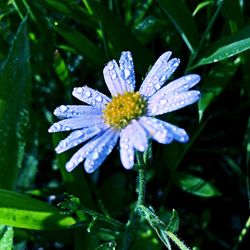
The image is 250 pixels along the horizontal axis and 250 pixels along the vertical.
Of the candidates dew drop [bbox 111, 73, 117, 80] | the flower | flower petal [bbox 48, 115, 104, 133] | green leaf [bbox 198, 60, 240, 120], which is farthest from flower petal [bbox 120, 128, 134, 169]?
green leaf [bbox 198, 60, 240, 120]

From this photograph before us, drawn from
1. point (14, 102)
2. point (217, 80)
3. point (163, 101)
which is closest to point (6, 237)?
point (14, 102)

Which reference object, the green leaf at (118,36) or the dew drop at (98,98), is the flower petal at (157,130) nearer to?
the dew drop at (98,98)

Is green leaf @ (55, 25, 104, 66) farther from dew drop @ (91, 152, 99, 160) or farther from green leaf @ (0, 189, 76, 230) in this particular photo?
dew drop @ (91, 152, 99, 160)

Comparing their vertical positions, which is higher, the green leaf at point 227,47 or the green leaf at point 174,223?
the green leaf at point 227,47

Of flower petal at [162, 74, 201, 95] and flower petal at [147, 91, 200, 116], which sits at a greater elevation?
flower petal at [162, 74, 201, 95]

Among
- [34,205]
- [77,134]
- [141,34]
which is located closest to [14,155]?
[34,205]

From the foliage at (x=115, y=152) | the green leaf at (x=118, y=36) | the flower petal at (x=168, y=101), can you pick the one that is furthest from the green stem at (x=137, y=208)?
the green leaf at (x=118, y=36)

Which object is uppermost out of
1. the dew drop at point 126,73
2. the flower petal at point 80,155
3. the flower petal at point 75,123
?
the dew drop at point 126,73
